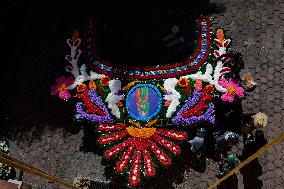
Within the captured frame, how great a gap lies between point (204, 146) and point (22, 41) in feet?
29.7

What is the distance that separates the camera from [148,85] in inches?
592

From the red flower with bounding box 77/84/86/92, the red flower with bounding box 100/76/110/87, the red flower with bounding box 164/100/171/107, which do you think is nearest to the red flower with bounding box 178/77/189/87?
the red flower with bounding box 164/100/171/107

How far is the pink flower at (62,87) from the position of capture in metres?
15.1

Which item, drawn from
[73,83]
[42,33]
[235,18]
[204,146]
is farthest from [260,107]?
[42,33]

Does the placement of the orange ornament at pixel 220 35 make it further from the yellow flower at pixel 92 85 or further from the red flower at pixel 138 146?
the yellow flower at pixel 92 85

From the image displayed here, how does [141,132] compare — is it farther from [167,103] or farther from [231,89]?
[231,89]

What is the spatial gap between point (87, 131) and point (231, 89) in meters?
5.53

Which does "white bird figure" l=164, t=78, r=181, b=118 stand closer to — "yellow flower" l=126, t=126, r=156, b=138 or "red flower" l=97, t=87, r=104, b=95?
"yellow flower" l=126, t=126, r=156, b=138

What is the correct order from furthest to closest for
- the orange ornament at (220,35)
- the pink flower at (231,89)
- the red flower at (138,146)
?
the orange ornament at (220,35), the pink flower at (231,89), the red flower at (138,146)

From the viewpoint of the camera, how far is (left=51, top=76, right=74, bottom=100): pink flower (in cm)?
1512

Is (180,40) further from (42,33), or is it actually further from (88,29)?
(42,33)

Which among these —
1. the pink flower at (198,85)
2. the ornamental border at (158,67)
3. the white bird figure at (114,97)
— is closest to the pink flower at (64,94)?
the ornamental border at (158,67)

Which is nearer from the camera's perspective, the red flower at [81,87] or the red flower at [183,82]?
the red flower at [183,82]

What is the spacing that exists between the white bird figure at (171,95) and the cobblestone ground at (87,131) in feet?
7.04
